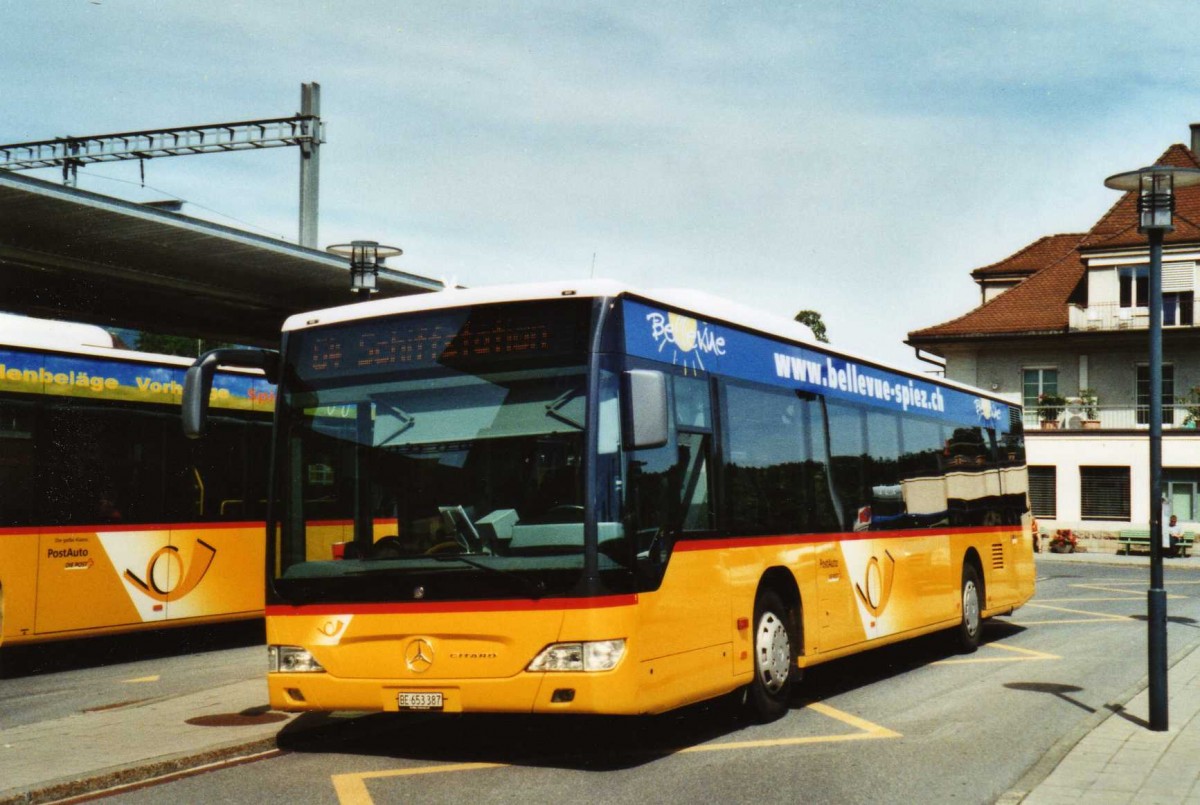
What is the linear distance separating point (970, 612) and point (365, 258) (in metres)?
8.53

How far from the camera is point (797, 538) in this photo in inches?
408

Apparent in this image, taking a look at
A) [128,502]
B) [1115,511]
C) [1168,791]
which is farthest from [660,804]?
[1115,511]

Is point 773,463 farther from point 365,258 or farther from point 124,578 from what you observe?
point 365,258

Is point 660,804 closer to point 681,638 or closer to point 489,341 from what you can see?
point 681,638

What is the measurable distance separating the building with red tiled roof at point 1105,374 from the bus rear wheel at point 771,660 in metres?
39.5

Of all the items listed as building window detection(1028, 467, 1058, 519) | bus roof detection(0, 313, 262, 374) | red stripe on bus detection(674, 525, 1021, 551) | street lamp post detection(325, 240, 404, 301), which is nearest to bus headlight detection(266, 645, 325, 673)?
red stripe on bus detection(674, 525, 1021, 551)

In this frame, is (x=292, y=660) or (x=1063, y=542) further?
(x=1063, y=542)

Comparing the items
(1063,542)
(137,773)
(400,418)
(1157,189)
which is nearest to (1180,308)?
(1063,542)

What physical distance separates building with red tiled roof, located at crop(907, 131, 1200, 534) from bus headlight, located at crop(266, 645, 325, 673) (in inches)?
1667

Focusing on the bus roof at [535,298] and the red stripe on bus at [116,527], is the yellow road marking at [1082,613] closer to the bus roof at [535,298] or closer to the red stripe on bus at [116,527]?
the bus roof at [535,298]

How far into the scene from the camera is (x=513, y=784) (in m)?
7.58

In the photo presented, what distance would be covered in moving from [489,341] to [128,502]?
728 cm

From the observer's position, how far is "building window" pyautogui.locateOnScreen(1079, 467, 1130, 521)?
4712 cm

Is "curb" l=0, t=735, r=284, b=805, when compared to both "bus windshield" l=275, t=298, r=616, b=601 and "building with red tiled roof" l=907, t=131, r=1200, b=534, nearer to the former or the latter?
"bus windshield" l=275, t=298, r=616, b=601
